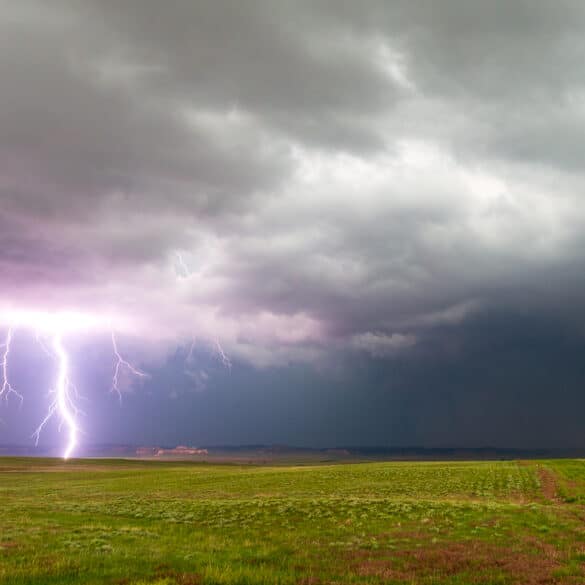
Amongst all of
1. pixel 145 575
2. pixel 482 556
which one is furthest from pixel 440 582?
pixel 145 575

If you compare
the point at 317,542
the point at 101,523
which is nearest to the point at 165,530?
the point at 101,523

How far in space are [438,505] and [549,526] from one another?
9.48 meters

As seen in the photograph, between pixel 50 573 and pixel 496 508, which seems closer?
pixel 50 573

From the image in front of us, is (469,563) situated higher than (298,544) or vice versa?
(469,563)

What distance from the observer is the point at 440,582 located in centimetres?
1416

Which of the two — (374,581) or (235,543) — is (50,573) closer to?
(235,543)

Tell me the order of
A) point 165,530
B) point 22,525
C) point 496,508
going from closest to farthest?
point 165,530, point 22,525, point 496,508

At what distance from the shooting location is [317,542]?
20.4 metres

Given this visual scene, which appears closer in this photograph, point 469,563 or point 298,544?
point 469,563

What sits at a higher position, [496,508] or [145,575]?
[145,575]

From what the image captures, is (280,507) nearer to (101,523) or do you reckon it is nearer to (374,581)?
(101,523)

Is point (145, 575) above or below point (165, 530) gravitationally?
above

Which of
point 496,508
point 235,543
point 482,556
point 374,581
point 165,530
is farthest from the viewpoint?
point 496,508

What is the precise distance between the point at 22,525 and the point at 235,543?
566 inches
